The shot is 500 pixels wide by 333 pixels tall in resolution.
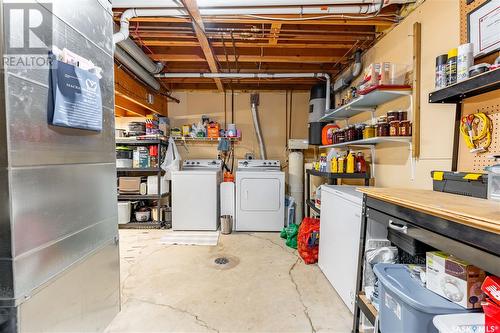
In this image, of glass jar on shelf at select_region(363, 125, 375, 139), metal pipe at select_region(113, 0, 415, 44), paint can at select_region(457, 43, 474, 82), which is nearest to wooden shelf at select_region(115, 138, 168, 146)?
metal pipe at select_region(113, 0, 415, 44)

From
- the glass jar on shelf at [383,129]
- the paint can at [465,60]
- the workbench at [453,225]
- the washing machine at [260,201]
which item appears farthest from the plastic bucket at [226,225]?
the paint can at [465,60]

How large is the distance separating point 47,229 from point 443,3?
8.77 feet

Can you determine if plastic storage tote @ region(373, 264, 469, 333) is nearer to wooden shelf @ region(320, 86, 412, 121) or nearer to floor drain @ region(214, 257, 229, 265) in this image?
wooden shelf @ region(320, 86, 412, 121)

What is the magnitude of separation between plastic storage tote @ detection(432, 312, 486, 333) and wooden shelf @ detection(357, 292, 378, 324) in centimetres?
49

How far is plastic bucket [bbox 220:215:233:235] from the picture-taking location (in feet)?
12.2

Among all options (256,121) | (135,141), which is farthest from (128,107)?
(256,121)

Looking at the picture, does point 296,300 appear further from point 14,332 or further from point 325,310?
point 14,332

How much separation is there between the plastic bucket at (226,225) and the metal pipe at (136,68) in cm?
227

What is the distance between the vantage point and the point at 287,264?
269 centimetres

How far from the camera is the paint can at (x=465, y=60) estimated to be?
1.27m

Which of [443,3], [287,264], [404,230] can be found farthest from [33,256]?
[443,3]

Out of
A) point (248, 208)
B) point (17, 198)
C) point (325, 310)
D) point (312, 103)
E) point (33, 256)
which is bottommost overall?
point (325, 310)

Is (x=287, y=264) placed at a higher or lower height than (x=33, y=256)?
lower

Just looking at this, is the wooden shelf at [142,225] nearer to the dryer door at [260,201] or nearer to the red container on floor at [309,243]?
the dryer door at [260,201]
